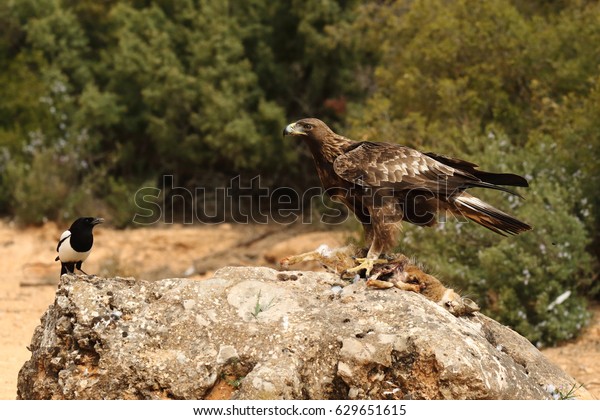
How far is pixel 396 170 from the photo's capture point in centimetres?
610

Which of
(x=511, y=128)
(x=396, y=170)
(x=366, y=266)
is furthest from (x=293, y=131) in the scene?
(x=511, y=128)

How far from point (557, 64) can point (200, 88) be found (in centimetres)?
626

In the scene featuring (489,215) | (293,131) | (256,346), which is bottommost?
(256,346)

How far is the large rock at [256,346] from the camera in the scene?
500 cm

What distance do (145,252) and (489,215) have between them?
9.84 m

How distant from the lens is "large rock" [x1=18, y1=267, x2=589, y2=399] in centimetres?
500

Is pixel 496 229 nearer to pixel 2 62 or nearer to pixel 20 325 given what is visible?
pixel 20 325

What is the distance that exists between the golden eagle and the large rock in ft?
2.31

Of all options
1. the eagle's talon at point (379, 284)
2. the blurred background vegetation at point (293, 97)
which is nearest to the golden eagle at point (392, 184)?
the eagle's talon at point (379, 284)

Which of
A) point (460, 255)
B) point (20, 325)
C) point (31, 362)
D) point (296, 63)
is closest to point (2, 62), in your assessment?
point (296, 63)

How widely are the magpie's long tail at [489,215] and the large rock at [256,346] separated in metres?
0.83

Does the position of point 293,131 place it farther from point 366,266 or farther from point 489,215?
point 489,215

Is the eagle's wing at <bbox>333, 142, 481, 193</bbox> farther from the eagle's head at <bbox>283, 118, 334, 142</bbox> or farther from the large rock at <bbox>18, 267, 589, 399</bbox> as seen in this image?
the large rock at <bbox>18, 267, 589, 399</bbox>

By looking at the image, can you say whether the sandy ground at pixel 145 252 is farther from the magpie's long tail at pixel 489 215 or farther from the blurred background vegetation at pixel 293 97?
the magpie's long tail at pixel 489 215
